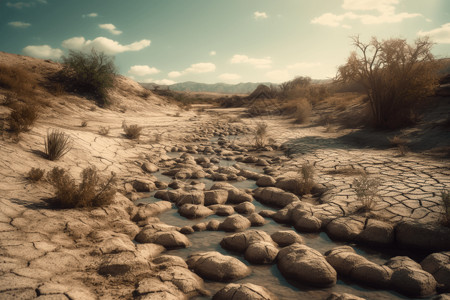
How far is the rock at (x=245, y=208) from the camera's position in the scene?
410 centimetres

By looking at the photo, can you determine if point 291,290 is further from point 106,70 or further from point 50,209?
point 106,70

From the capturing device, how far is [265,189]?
15.4ft

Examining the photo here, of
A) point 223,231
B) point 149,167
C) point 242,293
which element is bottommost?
point 223,231

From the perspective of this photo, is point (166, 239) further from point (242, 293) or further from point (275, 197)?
point (275, 197)

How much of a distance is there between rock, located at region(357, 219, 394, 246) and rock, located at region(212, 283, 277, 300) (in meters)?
1.59

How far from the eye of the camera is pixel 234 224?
353 centimetres

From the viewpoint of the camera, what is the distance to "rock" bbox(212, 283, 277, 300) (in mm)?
2125

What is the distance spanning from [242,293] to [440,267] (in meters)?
1.91

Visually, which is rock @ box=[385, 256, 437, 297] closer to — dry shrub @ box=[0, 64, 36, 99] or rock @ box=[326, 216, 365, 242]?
rock @ box=[326, 216, 365, 242]

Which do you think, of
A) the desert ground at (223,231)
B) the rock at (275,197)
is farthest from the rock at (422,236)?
the rock at (275,197)

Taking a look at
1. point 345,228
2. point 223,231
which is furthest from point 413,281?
point 223,231

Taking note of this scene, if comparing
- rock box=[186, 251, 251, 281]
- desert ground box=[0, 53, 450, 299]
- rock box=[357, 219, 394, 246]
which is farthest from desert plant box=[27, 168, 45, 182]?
rock box=[357, 219, 394, 246]

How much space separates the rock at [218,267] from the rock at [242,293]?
0.28 m

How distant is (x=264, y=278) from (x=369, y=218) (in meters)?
1.80
